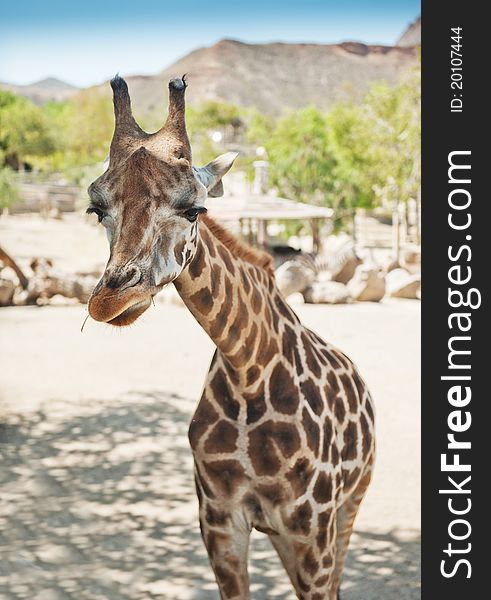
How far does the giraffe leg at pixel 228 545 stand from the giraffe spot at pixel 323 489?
301mm

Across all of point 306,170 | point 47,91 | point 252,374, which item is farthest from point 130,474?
point 47,91

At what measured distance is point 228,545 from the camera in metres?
2.98

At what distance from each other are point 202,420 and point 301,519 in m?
0.54

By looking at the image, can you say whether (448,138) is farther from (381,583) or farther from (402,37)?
(402,37)

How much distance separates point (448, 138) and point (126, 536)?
10.5 feet

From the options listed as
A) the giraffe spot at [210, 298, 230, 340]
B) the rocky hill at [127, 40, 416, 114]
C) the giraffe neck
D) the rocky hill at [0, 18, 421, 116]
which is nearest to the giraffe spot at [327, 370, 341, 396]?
the giraffe neck

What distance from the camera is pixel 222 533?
2.97 metres

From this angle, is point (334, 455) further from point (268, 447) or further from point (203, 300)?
point (203, 300)

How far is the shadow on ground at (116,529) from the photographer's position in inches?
170

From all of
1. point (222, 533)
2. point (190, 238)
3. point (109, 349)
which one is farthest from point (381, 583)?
point (109, 349)

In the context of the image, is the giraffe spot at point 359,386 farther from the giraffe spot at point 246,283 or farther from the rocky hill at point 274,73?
the rocky hill at point 274,73

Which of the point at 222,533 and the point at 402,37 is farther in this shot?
the point at 402,37

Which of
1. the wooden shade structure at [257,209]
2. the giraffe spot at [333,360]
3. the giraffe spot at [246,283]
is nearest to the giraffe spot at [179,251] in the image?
the giraffe spot at [246,283]

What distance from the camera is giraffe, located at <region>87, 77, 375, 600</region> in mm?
2340
